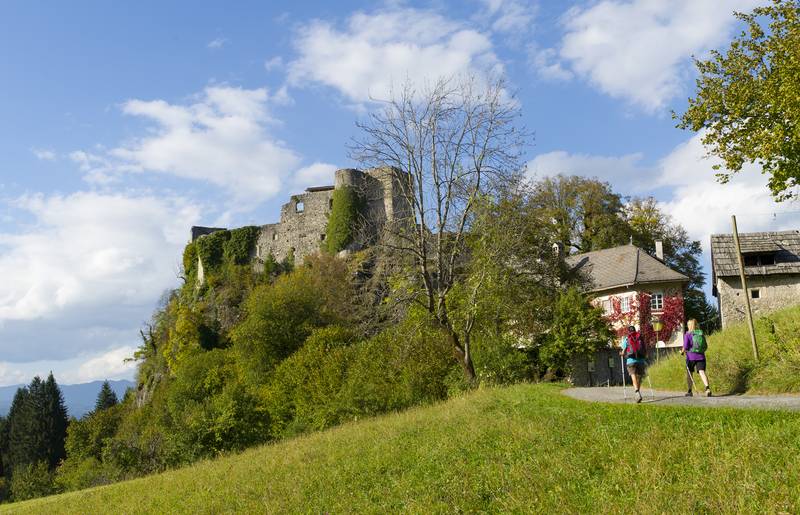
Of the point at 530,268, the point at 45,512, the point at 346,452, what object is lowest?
the point at 45,512

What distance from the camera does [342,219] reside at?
61.0 meters

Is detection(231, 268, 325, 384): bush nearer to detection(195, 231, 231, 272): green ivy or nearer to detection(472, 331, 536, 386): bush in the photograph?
detection(472, 331, 536, 386): bush

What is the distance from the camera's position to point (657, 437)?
10445 mm

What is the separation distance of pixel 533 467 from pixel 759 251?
30.2m

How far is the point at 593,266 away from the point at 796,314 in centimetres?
2323

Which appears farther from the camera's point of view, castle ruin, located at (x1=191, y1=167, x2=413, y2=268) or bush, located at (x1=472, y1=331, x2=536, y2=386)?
castle ruin, located at (x1=191, y1=167, x2=413, y2=268)

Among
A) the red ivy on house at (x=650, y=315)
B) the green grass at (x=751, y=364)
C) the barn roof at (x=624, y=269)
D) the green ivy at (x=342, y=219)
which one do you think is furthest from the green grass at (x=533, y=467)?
the green ivy at (x=342, y=219)

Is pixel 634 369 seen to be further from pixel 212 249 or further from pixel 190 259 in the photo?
pixel 190 259

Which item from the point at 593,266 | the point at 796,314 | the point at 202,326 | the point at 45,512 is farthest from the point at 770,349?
the point at 202,326

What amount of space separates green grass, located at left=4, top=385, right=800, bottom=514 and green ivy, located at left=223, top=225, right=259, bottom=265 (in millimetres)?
49863

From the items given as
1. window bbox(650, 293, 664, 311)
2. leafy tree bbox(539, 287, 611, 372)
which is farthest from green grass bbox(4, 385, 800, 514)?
window bbox(650, 293, 664, 311)

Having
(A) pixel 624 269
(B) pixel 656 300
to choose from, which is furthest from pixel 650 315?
(A) pixel 624 269

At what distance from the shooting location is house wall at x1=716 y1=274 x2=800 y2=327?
35.4m

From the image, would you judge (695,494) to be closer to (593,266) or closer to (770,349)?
(770,349)
